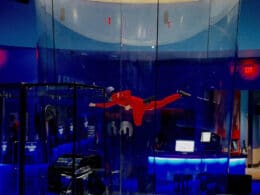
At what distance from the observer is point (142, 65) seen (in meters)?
6.24

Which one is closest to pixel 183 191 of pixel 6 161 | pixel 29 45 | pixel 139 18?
pixel 139 18

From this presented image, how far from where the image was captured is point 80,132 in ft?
23.6

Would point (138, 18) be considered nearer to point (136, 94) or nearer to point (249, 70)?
point (136, 94)

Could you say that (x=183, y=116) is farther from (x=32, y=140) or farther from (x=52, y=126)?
(x=32, y=140)

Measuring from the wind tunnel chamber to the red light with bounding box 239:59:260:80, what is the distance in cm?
378

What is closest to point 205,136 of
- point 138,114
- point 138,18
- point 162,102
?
point 162,102

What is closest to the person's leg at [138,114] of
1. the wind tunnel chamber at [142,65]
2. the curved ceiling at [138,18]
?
the wind tunnel chamber at [142,65]

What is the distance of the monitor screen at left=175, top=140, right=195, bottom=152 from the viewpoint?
27.1 feet

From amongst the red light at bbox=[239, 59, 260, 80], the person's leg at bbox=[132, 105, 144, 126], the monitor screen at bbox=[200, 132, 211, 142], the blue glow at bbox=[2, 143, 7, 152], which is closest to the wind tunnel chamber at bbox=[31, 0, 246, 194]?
the person's leg at bbox=[132, 105, 144, 126]

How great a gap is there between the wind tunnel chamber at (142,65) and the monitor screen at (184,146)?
45.0 inches

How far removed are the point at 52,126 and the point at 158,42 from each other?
232 centimetres

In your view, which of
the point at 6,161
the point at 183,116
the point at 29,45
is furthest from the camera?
the point at 29,45

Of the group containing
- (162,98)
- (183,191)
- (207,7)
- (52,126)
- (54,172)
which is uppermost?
(207,7)

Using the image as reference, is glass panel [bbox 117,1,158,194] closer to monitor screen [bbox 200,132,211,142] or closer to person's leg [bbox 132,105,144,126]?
person's leg [bbox 132,105,144,126]
